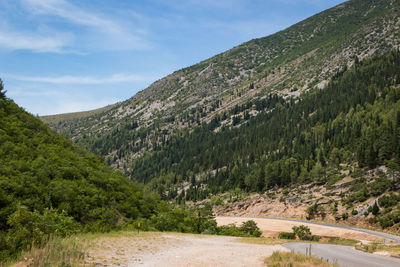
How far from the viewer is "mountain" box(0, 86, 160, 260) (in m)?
Answer: 16.0

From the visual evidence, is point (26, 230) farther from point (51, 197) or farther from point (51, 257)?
point (51, 197)

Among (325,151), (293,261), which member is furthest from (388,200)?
(293,261)

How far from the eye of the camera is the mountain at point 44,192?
1596 cm

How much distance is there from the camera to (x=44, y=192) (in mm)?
29812

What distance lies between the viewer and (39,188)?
96.2 feet

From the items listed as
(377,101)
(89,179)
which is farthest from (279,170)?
(89,179)

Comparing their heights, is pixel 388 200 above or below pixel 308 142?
below

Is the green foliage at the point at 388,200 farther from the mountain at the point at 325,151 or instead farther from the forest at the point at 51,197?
the forest at the point at 51,197

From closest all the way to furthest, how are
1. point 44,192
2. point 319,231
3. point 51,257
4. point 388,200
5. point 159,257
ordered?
point 51,257 → point 159,257 → point 44,192 → point 319,231 → point 388,200

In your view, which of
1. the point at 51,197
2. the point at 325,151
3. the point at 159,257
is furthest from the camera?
the point at 325,151

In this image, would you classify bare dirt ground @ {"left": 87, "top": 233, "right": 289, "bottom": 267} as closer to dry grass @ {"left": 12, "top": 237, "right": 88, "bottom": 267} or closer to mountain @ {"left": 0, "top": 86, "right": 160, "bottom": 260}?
dry grass @ {"left": 12, "top": 237, "right": 88, "bottom": 267}

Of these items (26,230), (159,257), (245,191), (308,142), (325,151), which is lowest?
(245,191)

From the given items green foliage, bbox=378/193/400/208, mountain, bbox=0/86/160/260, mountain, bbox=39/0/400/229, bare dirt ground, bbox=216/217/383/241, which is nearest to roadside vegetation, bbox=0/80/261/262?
mountain, bbox=0/86/160/260

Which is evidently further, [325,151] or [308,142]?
[308,142]
